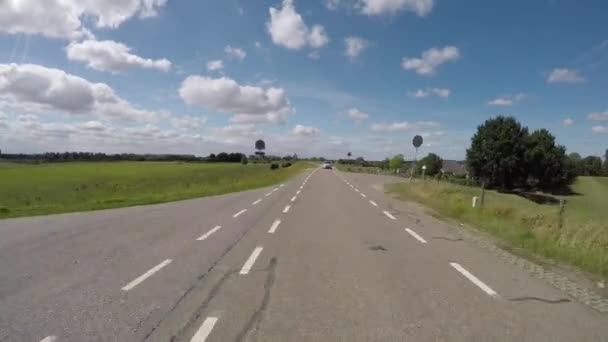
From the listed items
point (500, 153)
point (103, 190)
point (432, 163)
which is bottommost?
point (103, 190)

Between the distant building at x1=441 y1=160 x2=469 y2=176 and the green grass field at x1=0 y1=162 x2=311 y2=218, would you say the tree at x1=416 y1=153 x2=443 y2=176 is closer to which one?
the distant building at x1=441 y1=160 x2=469 y2=176

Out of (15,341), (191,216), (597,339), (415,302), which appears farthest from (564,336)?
(191,216)

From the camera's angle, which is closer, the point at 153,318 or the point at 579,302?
the point at 153,318

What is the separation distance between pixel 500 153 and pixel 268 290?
57800 millimetres

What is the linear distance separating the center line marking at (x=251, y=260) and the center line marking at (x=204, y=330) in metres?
1.84

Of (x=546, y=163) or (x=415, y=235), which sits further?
(x=546, y=163)

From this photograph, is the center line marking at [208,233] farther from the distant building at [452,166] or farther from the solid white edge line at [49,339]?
the distant building at [452,166]

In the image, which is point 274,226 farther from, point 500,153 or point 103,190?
point 500,153

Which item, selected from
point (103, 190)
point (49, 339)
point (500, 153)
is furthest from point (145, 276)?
point (500, 153)

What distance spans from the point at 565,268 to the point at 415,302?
3.89 meters

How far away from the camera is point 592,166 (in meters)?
100

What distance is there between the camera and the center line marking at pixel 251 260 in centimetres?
579

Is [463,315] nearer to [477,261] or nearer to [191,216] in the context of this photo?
[477,261]

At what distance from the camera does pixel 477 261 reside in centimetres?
667
